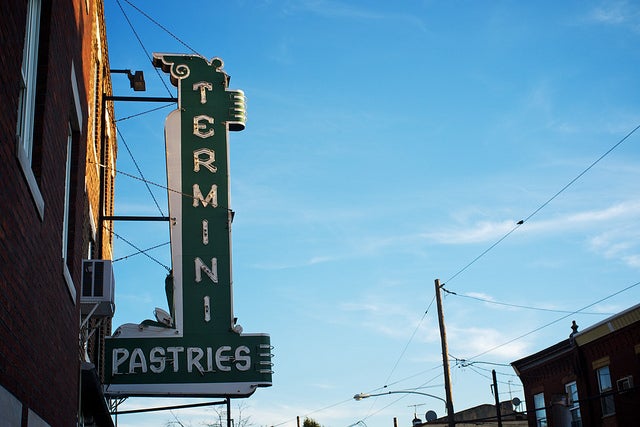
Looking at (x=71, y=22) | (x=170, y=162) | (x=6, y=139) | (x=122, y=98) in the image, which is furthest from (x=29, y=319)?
(x=122, y=98)

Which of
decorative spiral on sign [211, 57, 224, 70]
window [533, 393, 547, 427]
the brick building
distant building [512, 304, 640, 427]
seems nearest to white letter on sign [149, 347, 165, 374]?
the brick building

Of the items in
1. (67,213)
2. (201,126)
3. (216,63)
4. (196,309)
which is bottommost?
(67,213)

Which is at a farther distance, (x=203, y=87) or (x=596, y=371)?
(x=596, y=371)

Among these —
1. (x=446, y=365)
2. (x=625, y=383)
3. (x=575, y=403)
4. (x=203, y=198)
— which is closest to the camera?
(x=203, y=198)

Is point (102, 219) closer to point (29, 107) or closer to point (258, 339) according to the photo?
point (258, 339)

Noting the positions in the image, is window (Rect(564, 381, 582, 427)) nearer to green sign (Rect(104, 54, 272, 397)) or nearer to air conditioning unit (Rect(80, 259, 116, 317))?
green sign (Rect(104, 54, 272, 397))

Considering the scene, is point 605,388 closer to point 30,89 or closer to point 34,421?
point 34,421

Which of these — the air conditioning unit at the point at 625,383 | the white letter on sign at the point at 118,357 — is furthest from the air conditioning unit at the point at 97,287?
the air conditioning unit at the point at 625,383

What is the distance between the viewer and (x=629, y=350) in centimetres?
3059

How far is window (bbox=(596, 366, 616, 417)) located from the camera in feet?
104

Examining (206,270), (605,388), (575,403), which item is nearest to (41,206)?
(206,270)

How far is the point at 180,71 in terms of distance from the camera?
2117 centimetres

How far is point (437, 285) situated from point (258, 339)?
13874 millimetres

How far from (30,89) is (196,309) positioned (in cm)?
1089
